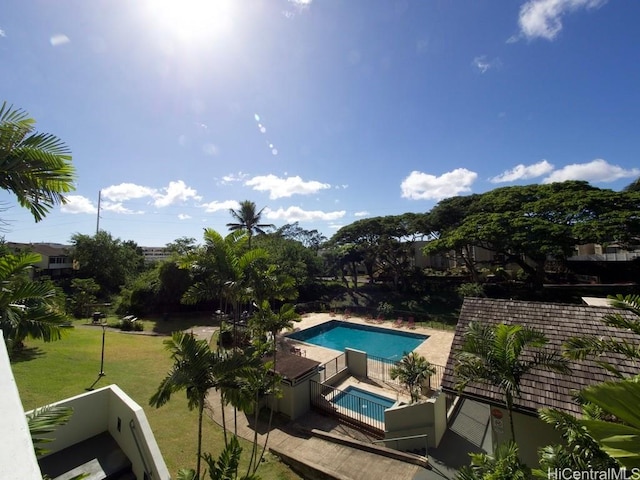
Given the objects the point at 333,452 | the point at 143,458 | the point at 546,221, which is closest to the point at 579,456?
Result: the point at 333,452

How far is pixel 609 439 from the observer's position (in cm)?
157

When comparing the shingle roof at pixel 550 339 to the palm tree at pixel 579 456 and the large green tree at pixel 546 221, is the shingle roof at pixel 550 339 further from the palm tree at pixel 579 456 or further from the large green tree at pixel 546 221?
the large green tree at pixel 546 221

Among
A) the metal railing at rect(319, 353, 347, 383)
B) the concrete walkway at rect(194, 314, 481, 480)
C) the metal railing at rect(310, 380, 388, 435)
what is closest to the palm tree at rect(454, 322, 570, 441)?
the concrete walkway at rect(194, 314, 481, 480)

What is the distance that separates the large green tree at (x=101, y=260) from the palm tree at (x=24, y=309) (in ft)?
122

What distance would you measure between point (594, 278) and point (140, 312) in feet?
140

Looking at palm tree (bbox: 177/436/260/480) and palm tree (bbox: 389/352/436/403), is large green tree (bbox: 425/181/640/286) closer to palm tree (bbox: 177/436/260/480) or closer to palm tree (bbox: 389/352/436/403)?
palm tree (bbox: 389/352/436/403)

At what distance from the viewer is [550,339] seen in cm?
811

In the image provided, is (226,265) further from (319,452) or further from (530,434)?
(530,434)

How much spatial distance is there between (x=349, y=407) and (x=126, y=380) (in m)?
9.06

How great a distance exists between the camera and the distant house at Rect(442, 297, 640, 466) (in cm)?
698

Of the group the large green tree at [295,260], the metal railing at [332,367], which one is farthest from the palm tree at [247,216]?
the metal railing at [332,367]

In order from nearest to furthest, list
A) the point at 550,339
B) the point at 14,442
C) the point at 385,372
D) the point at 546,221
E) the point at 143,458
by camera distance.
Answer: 1. the point at 14,442
2. the point at 143,458
3. the point at 550,339
4. the point at 385,372
5. the point at 546,221

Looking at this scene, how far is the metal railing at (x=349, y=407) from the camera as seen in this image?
11.0 meters

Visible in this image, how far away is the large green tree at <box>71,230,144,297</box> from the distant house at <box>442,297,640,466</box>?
38.7 meters
